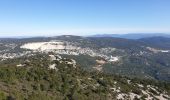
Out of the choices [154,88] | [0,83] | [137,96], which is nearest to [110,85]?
[137,96]

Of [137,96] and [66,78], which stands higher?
[66,78]

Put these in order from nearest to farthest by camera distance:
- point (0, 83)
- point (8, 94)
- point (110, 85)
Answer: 1. point (8, 94)
2. point (0, 83)
3. point (110, 85)

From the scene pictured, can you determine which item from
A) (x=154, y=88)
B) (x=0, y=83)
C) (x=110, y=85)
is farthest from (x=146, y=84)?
(x=0, y=83)

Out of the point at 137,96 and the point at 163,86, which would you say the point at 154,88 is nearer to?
the point at 163,86

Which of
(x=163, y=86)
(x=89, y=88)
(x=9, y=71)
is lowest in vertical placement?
(x=163, y=86)

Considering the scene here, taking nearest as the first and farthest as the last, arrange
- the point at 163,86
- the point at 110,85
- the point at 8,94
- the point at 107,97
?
the point at 8,94 < the point at 107,97 < the point at 110,85 < the point at 163,86

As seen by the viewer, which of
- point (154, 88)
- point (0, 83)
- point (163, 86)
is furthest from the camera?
point (163, 86)

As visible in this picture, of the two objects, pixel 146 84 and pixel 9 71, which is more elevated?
pixel 9 71

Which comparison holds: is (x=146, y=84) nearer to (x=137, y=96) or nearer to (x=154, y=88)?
(x=154, y=88)

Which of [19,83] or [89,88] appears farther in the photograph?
[89,88]
